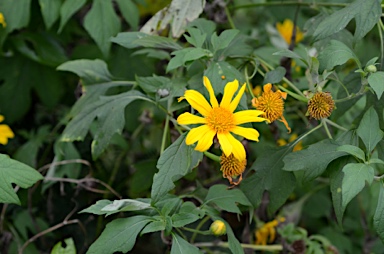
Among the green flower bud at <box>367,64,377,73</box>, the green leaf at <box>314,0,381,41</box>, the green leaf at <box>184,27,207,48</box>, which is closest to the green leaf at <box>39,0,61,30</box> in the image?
the green leaf at <box>184,27,207,48</box>

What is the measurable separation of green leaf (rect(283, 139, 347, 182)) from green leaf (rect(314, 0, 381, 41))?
24 centimetres

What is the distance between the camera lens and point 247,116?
1.17 metres

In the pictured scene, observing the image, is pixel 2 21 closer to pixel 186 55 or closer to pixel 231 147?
pixel 186 55

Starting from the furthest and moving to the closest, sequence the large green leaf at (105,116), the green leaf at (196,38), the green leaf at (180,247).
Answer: the large green leaf at (105,116), the green leaf at (196,38), the green leaf at (180,247)

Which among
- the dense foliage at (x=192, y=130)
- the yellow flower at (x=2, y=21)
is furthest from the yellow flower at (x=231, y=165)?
the yellow flower at (x=2, y=21)

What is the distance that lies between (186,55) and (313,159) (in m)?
0.34

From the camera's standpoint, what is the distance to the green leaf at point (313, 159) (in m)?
1.22

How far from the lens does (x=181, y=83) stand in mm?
1364

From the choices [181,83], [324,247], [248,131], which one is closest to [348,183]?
[248,131]

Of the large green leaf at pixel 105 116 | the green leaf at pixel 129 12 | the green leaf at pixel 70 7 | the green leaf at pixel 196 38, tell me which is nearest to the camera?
the green leaf at pixel 196 38

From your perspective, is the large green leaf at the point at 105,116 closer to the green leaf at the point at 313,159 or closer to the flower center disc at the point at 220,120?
the flower center disc at the point at 220,120

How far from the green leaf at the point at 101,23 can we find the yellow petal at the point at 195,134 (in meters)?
0.69

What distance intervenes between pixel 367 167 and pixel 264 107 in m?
0.24

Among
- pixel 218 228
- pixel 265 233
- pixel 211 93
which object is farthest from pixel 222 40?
pixel 265 233
